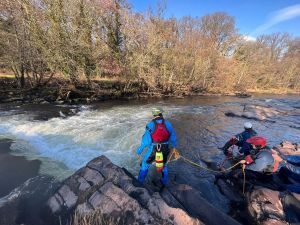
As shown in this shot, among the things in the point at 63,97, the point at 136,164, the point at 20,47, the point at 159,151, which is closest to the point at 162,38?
the point at 63,97

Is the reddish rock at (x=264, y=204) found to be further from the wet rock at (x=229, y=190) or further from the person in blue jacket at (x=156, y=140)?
the person in blue jacket at (x=156, y=140)

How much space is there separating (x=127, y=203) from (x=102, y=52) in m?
17.3

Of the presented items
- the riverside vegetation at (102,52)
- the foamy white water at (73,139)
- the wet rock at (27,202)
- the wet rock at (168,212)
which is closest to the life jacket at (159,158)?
the wet rock at (168,212)

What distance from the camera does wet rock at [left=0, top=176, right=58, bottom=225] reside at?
445 centimetres

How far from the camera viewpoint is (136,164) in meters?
7.90

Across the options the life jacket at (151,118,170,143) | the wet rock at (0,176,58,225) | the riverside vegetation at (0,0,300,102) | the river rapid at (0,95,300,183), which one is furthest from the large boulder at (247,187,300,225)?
the riverside vegetation at (0,0,300,102)

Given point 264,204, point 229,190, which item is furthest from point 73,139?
point 264,204

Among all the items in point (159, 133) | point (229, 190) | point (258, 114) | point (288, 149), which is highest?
point (159, 133)

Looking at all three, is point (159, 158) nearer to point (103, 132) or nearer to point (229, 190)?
point (229, 190)

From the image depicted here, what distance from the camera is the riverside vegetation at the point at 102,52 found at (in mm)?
16984

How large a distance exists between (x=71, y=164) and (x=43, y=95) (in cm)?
1351

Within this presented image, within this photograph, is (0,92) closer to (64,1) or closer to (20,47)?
(20,47)

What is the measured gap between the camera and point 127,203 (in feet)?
14.0

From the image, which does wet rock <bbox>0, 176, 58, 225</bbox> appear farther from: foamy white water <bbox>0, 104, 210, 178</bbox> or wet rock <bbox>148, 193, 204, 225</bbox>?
wet rock <bbox>148, 193, 204, 225</bbox>
